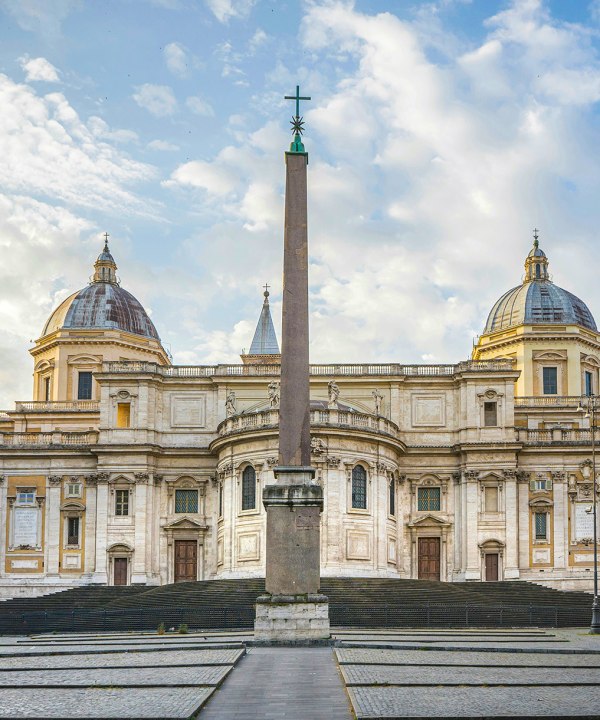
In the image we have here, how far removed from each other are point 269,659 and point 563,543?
4093 centimetres

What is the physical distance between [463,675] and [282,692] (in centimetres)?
412

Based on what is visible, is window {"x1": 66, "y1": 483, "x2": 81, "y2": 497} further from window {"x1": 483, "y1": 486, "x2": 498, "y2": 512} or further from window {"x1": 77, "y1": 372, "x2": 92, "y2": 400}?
window {"x1": 483, "y1": 486, "x2": 498, "y2": 512}

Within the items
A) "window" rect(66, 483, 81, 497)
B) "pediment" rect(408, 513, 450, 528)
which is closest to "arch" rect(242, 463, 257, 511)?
"pediment" rect(408, 513, 450, 528)

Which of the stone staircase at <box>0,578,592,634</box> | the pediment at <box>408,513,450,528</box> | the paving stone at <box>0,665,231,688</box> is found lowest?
the stone staircase at <box>0,578,592,634</box>

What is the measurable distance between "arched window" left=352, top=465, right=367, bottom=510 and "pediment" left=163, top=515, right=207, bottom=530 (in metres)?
8.97

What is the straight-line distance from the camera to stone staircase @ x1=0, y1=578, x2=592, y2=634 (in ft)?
149

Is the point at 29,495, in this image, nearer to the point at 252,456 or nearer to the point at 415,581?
the point at 252,456

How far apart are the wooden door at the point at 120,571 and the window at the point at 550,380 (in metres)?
26.5

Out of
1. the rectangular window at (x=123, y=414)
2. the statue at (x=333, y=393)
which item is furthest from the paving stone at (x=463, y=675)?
the rectangular window at (x=123, y=414)

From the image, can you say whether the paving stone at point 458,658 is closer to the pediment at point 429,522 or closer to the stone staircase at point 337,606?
the stone staircase at point 337,606

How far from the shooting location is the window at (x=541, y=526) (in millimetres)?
63875

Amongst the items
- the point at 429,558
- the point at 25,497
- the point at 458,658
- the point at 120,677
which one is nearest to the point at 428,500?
the point at 429,558

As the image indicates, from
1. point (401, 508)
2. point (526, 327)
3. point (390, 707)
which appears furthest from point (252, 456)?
point (390, 707)

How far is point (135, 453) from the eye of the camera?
63.6m
